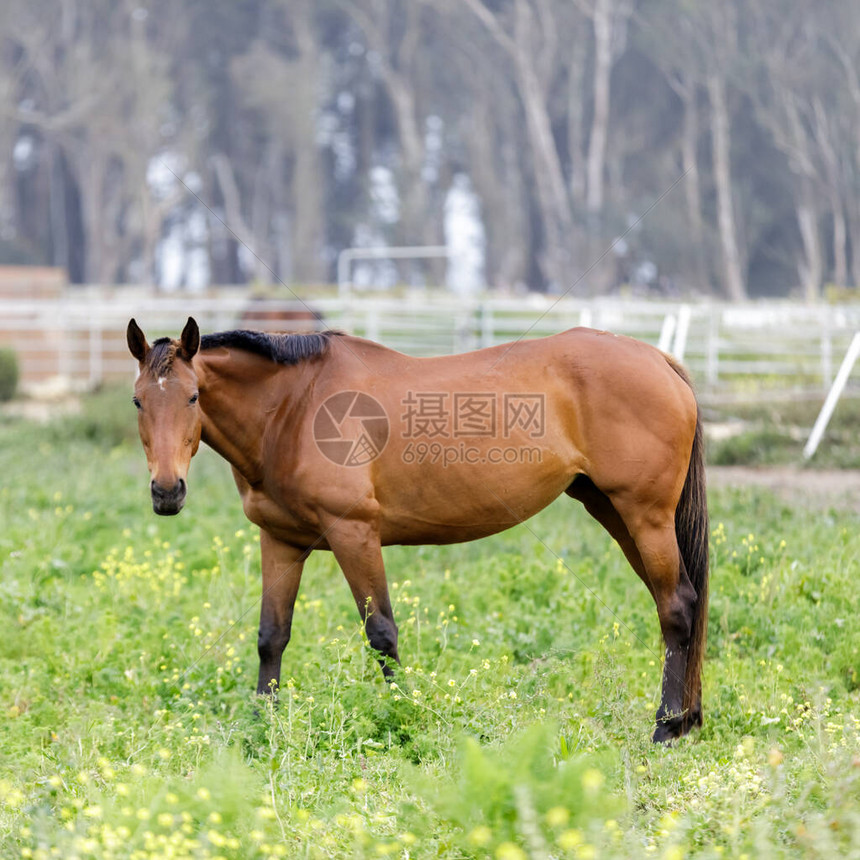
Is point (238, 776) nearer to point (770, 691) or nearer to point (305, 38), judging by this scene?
point (770, 691)

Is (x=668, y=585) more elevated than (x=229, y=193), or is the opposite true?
(x=229, y=193)

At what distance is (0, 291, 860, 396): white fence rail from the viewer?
622 inches

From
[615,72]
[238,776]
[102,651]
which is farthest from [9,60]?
[238,776]

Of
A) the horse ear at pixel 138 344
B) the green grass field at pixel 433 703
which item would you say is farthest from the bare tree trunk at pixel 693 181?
the horse ear at pixel 138 344

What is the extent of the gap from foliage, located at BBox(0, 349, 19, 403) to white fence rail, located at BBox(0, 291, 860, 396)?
3.93 ft

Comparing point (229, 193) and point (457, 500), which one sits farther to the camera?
point (229, 193)

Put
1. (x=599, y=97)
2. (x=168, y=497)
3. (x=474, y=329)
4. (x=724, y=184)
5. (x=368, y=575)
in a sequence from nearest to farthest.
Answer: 1. (x=168, y=497)
2. (x=368, y=575)
3. (x=474, y=329)
4. (x=724, y=184)
5. (x=599, y=97)

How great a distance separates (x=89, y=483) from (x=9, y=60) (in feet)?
113

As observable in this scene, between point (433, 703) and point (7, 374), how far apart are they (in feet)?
49.2

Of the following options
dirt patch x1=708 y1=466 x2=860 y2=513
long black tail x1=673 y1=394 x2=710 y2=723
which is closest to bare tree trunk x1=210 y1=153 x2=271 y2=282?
dirt patch x1=708 y1=466 x2=860 y2=513

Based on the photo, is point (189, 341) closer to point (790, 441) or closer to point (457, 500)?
point (457, 500)

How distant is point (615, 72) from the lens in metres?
39.2

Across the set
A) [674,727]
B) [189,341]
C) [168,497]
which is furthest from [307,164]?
[674,727]

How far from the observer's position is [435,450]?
15.2 ft
